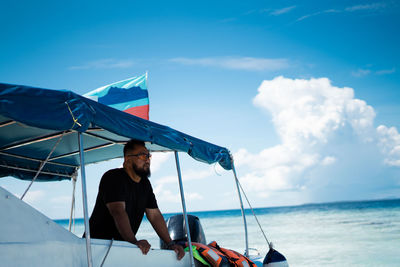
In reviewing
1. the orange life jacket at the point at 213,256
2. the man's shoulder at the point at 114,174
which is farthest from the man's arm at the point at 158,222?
the man's shoulder at the point at 114,174

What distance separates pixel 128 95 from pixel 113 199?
142 inches

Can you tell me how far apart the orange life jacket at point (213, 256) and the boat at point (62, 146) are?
18 cm

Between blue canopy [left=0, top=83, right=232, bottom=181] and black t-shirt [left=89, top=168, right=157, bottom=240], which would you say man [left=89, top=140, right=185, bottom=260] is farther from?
blue canopy [left=0, top=83, right=232, bottom=181]

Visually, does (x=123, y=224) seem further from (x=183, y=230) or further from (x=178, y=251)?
(x=183, y=230)

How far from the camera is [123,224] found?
3684 mm

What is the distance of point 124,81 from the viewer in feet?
23.6

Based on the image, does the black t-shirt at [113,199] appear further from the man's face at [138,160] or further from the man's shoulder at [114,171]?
the man's face at [138,160]

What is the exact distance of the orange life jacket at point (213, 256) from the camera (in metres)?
4.43

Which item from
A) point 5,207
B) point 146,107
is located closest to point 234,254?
point 5,207

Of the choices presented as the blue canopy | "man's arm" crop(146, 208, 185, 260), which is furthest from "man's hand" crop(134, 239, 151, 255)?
the blue canopy

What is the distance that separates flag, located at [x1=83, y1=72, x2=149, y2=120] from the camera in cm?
710

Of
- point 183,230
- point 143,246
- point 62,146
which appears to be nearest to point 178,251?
point 143,246

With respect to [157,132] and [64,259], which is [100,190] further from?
[64,259]

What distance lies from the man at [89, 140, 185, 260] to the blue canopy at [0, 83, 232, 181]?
0.30 m
